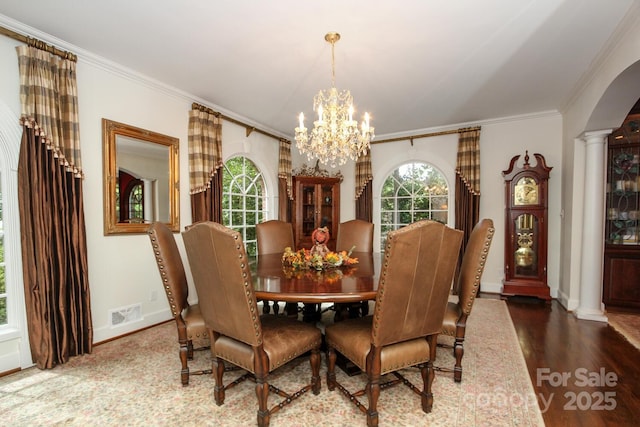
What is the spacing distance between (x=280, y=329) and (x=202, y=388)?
0.70m

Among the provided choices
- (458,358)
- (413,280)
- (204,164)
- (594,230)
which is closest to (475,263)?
(458,358)

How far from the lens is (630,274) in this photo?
3.50m

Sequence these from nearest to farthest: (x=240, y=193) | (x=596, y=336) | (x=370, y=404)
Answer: (x=370, y=404)
(x=596, y=336)
(x=240, y=193)

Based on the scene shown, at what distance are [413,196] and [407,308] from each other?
371cm

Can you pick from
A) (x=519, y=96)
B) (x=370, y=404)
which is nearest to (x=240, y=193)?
(x=370, y=404)

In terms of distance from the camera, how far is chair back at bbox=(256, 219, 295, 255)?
3.35 metres

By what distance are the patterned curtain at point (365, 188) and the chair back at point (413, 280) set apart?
3493mm

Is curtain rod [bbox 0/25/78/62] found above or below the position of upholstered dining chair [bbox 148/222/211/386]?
above

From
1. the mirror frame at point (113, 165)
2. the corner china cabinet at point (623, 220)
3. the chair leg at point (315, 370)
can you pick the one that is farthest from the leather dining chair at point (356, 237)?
the corner china cabinet at point (623, 220)

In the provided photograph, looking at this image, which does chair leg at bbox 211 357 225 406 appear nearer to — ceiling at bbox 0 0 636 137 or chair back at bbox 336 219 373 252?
chair back at bbox 336 219 373 252

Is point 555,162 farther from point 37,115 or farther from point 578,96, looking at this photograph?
point 37,115

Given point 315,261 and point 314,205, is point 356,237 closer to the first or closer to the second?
point 315,261

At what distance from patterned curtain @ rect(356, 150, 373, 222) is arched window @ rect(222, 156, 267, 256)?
5.24 ft

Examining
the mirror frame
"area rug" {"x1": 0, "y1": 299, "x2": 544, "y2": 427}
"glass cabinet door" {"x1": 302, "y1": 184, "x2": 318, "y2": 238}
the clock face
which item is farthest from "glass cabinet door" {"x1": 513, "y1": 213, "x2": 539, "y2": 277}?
the mirror frame
